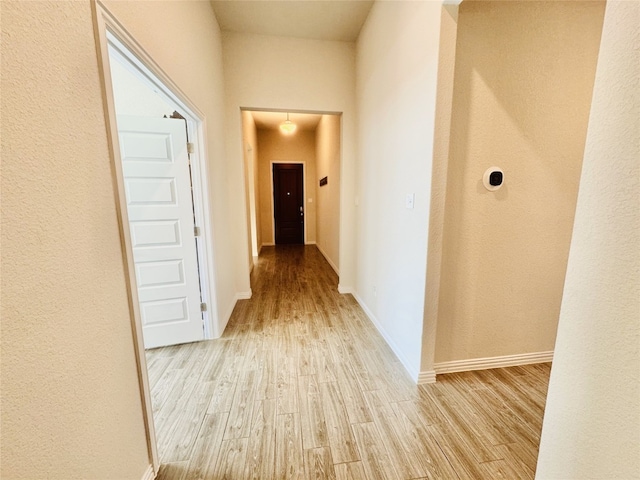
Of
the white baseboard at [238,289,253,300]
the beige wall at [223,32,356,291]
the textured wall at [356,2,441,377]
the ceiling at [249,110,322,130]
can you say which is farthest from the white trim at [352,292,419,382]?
the ceiling at [249,110,322,130]

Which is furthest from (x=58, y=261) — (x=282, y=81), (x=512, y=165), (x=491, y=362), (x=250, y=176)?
(x=250, y=176)

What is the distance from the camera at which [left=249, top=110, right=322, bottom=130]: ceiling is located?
517 cm

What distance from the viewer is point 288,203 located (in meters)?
7.09

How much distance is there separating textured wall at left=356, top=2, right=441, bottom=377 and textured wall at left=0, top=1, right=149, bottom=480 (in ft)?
5.30

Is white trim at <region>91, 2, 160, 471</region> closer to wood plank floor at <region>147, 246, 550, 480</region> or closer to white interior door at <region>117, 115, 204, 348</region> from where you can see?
wood plank floor at <region>147, 246, 550, 480</region>

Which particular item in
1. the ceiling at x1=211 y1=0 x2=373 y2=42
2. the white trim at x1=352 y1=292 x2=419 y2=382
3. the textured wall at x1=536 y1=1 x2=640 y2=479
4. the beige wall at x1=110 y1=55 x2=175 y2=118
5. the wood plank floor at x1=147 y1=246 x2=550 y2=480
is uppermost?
the ceiling at x1=211 y1=0 x2=373 y2=42

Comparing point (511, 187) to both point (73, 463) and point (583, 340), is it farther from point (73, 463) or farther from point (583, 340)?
point (73, 463)

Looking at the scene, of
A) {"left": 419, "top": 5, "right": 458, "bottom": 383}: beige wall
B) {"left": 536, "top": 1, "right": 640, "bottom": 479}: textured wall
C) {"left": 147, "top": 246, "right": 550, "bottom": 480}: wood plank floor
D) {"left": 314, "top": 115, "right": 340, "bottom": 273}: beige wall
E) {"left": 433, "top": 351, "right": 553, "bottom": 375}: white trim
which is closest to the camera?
{"left": 536, "top": 1, "right": 640, "bottom": 479}: textured wall

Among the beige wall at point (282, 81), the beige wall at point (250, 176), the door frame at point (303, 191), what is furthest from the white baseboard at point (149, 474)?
the door frame at point (303, 191)

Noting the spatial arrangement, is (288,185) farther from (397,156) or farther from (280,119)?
(397,156)

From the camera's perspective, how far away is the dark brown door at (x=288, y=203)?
6867mm

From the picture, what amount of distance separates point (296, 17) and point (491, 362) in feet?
11.8

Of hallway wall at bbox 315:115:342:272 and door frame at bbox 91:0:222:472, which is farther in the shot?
hallway wall at bbox 315:115:342:272

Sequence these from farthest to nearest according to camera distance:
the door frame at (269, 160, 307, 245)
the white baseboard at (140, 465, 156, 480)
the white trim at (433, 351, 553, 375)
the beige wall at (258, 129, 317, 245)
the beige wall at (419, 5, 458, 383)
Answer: the door frame at (269, 160, 307, 245), the beige wall at (258, 129, 317, 245), the white trim at (433, 351, 553, 375), the beige wall at (419, 5, 458, 383), the white baseboard at (140, 465, 156, 480)
